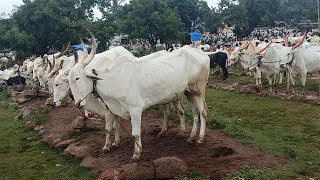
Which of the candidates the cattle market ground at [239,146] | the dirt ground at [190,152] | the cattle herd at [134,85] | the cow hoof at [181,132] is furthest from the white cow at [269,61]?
the cow hoof at [181,132]

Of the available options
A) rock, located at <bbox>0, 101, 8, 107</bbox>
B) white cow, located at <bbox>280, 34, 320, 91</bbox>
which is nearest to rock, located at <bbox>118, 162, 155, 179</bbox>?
white cow, located at <bbox>280, 34, 320, 91</bbox>

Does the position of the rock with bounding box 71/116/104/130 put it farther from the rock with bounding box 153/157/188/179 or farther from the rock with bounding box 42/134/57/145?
the rock with bounding box 153/157/188/179

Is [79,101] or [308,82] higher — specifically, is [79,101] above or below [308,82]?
above

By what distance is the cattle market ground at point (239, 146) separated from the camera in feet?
21.4

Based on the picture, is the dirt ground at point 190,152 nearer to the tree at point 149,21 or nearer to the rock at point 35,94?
the rock at point 35,94

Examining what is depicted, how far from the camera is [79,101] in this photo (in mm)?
7059

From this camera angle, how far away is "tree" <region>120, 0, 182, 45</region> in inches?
1388

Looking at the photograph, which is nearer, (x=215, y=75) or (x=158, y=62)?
(x=158, y=62)

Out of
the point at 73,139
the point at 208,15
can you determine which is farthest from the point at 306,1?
the point at 73,139

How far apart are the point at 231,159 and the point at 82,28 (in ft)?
82.4

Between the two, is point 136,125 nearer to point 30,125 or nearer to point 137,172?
point 137,172

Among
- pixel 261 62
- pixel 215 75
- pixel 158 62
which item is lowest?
pixel 215 75

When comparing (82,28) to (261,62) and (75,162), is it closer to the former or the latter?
(261,62)

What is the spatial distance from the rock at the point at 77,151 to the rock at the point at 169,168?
211 cm
